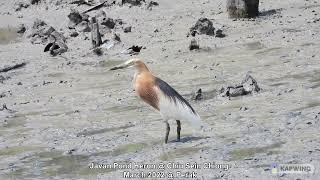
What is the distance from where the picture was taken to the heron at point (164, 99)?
659 centimetres

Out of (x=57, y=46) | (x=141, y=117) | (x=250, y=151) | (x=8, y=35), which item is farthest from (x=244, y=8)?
(x=250, y=151)

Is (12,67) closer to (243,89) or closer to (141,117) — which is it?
(141,117)

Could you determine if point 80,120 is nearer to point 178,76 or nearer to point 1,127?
point 1,127

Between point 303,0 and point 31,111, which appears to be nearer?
point 31,111

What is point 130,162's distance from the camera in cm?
638

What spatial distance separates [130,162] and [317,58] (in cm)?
476

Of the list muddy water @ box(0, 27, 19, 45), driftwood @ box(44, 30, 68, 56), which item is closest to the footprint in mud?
driftwood @ box(44, 30, 68, 56)

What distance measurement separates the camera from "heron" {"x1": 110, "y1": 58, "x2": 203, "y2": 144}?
6594mm

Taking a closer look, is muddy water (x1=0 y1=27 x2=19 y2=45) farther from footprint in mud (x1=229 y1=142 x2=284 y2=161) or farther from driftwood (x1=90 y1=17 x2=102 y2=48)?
footprint in mud (x1=229 y1=142 x2=284 y2=161)

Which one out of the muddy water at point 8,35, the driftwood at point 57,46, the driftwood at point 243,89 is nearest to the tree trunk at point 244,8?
the driftwood at point 57,46

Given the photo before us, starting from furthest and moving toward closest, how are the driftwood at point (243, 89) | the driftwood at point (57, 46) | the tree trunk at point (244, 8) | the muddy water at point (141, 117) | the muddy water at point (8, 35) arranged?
1. the muddy water at point (8, 35)
2. the tree trunk at point (244, 8)
3. the driftwood at point (57, 46)
4. the driftwood at point (243, 89)
5. the muddy water at point (141, 117)

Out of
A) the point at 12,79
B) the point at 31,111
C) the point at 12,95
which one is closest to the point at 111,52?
the point at 12,79

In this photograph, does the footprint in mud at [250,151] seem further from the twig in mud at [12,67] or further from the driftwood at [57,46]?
the driftwood at [57,46]

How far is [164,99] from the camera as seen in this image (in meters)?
6.67
